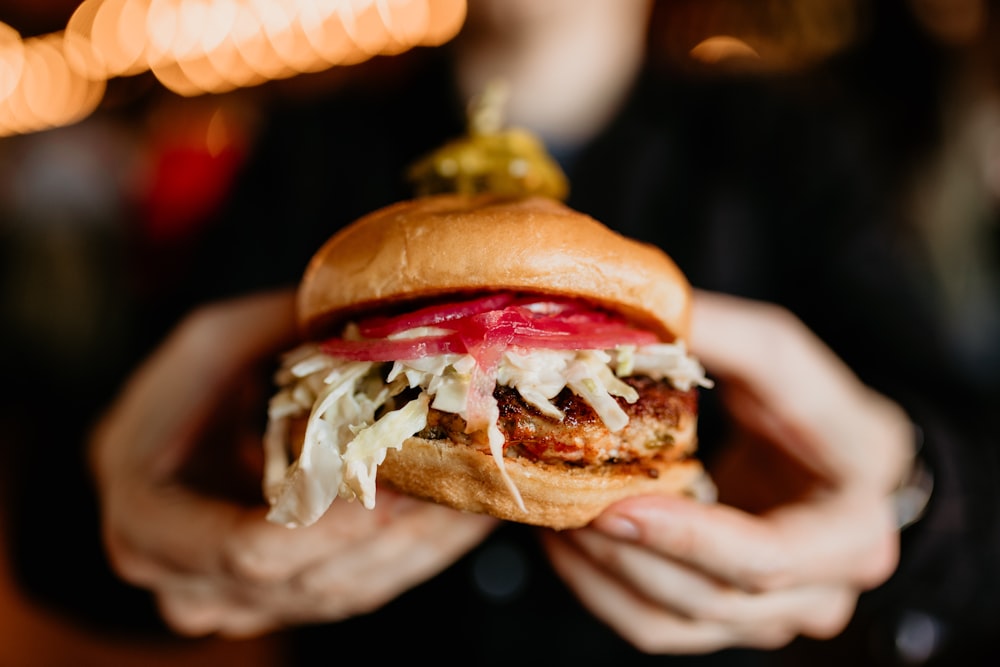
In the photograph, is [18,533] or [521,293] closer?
[521,293]

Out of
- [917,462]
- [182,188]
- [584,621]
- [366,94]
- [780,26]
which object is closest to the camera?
[917,462]

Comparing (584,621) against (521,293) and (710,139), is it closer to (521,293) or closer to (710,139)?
(521,293)

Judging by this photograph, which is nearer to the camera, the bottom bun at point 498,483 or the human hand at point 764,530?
the bottom bun at point 498,483

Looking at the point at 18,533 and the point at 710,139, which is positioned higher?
the point at 710,139

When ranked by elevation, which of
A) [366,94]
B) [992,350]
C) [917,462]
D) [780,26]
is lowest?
[992,350]

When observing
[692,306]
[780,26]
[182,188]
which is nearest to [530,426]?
[692,306]

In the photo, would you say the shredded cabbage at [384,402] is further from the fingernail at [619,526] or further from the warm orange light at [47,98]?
the warm orange light at [47,98]

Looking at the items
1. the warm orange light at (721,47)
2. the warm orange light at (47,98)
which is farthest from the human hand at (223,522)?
the warm orange light at (47,98)

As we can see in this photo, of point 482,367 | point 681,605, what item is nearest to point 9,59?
point 482,367

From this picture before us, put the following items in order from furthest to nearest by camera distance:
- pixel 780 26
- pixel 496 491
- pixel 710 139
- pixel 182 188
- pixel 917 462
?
pixel 182 188 → pixel 780 26 → pixel 710 139 → pixel 917 462 → pixel 496 491
